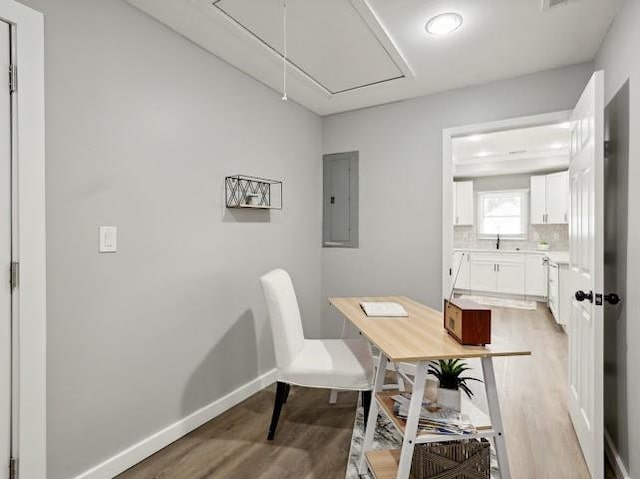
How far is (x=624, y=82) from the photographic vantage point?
69.8 inches

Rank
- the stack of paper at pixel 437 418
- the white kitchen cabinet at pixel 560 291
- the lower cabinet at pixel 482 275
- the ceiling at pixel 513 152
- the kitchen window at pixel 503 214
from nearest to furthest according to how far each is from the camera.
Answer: the stack of paper at pixel 437 418 < the white kitchen cabinet at pixel 560 291 < the ceiling at pixel 513 152 < the lower cabinet at pixel 482 275 < the kitchen window at pixel 503 214

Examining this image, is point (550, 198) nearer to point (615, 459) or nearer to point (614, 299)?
point (614, 299)

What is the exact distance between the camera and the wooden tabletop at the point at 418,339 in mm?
1432

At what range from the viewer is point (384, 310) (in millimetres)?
2111

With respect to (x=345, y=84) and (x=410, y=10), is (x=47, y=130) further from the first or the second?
(x=345, y=84)

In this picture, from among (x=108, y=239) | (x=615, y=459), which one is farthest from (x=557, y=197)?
(x=108, y=239)

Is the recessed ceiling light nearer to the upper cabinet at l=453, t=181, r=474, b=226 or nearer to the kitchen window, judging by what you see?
the upper cabinet at l=453, t=181, r=474, b=226

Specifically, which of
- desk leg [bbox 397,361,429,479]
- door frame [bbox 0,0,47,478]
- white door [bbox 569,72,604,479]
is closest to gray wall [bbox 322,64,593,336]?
white door [bbox 569,72,604,479]

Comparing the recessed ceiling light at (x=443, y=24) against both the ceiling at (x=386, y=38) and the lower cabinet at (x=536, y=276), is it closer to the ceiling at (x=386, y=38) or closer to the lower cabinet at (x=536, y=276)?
the ceiling at (x=386, y=38)

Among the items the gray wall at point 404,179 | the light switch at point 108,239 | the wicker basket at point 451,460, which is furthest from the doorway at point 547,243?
the light switch at point 108,239

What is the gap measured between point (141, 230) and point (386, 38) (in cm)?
176

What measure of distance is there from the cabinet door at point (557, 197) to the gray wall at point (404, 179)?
4.14 m

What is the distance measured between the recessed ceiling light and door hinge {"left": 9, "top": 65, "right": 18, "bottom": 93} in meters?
1.94

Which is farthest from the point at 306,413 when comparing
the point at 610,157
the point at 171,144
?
the point at 610,157
